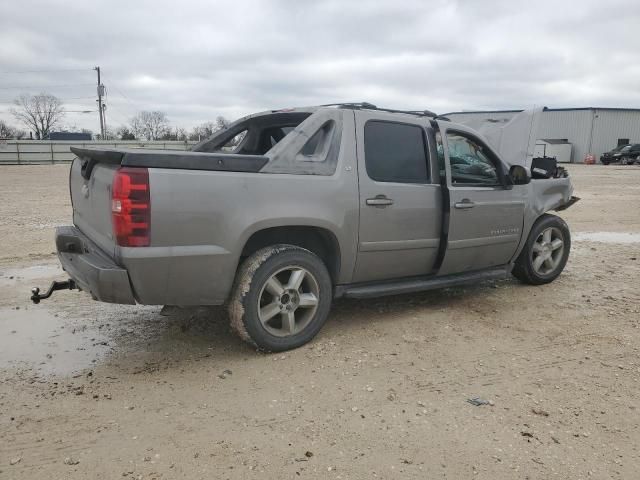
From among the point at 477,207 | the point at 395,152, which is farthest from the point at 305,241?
the point at 477,207

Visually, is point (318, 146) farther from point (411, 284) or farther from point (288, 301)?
point (411, 284)

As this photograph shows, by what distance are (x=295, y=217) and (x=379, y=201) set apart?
0.76 meters

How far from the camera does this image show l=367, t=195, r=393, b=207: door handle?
4.11m

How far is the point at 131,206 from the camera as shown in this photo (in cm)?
318

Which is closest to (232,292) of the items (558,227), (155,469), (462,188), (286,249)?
(286,249)

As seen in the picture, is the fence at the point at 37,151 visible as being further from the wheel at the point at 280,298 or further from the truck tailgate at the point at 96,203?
the wheel at the point at 280,298

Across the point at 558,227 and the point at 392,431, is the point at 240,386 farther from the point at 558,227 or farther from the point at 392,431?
the point at 558,227

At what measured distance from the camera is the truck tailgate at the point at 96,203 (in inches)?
134

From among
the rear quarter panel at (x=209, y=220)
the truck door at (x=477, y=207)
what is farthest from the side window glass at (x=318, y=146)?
the truck door at (x=477, y=207)

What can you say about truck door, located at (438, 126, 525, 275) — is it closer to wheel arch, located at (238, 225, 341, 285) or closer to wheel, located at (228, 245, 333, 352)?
wheel arch, located at (238, 225, 341, 285)

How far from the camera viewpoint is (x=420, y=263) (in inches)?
179

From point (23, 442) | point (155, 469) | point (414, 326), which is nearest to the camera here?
point (155, 469)

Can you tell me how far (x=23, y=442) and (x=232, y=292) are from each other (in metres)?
1.49

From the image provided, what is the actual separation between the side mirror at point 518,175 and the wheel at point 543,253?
0.68m
